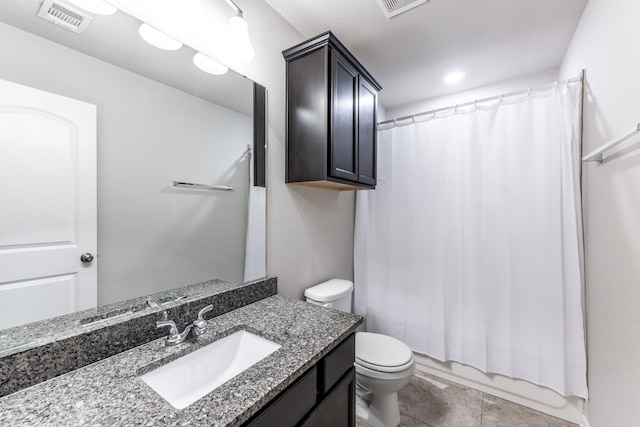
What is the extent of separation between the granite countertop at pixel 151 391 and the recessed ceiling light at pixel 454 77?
2166 mm

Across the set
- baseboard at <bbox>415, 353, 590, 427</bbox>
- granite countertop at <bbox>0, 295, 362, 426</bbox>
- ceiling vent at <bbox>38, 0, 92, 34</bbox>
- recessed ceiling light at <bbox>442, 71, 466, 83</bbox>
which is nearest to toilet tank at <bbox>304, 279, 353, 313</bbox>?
granite countertop at <bbox>0, 295, 362, 426</bbox>

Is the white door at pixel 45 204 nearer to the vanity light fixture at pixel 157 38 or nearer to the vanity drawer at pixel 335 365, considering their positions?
the vanity light fixture at pixel 157 38

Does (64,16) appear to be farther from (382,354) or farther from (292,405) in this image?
(382,354)

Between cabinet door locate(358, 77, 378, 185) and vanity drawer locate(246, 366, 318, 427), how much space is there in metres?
1.19

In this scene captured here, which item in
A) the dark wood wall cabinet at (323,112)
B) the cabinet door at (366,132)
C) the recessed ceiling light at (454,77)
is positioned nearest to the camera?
the dark wood wall cabinet at (323,112)

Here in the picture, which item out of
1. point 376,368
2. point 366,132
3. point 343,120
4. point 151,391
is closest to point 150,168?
point 151,391

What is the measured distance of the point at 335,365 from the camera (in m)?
1.00

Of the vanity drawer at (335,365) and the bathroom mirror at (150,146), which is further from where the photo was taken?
the vanity drawer at (335,365)

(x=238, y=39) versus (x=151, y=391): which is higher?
(x=238, y=39)

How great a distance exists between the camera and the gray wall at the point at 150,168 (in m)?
0.78

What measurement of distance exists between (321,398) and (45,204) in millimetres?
1052

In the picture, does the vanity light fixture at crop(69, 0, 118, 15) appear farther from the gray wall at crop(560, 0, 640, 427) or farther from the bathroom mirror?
the gray wall at crop(560, 0, 640, 427)

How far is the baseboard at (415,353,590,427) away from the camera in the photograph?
64.8 inches

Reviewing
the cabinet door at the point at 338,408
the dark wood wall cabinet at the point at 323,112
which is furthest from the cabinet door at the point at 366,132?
the cabinet door at the point at 338,408
